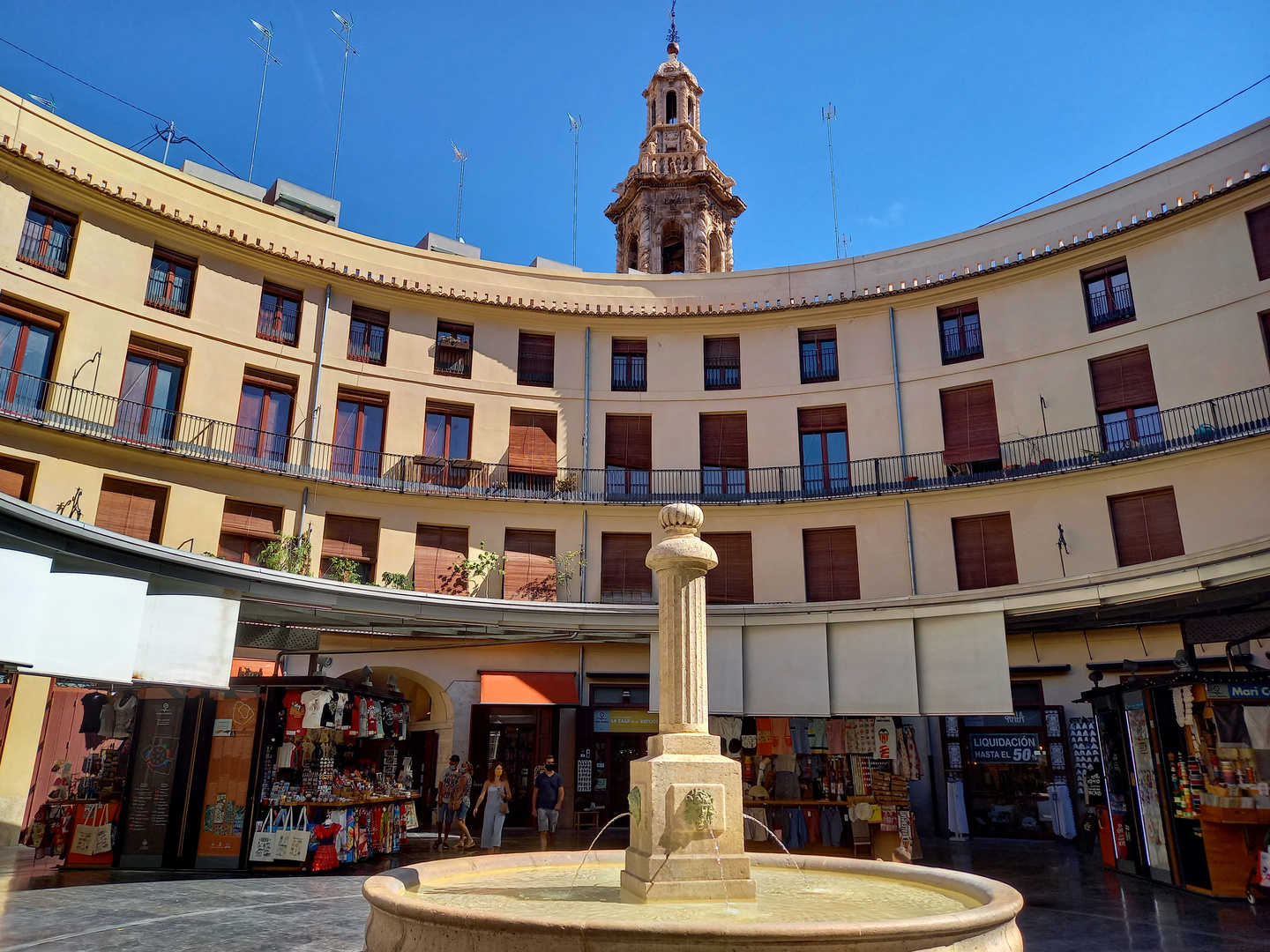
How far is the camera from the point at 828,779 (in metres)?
18.6

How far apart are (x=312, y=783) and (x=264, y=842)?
3.27ft

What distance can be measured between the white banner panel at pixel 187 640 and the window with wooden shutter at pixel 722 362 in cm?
1492

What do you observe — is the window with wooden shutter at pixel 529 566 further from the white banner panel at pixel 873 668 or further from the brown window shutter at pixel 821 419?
A: the white banner panel at pixel 873 668

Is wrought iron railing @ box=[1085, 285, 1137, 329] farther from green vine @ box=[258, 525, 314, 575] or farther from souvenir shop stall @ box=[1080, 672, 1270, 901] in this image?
green vine @ box=[258, 525, 314, 575]

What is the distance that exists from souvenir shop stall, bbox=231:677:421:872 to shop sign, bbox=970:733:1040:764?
13.1 m

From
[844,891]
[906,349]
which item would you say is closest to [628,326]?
[906,349]

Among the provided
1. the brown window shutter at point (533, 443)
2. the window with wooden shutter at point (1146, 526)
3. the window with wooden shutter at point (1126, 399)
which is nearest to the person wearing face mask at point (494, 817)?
the brown window shutter at point (533, 443)

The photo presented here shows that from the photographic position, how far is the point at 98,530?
11.8m

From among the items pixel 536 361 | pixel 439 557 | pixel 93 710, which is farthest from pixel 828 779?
pixel 93 710

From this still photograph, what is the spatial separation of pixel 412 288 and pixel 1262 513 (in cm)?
1973

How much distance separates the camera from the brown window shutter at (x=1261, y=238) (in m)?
19.3

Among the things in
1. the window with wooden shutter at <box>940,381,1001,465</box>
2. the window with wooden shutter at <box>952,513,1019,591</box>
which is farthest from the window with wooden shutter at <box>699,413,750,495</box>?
the window with wooden shutter at <box>952,513,1019,591</box>

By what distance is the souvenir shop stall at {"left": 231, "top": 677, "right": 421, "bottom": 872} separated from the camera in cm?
1326

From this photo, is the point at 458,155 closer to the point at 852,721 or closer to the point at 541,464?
the point at 541,464
